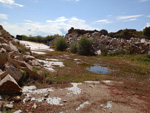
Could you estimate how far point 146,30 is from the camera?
88.8 ft

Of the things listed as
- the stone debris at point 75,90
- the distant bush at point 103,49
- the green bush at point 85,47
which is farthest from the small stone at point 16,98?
the distant bush at point 103,49

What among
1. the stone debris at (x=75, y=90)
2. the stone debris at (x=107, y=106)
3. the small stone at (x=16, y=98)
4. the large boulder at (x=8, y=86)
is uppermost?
the large boulder at (x=8, y=86)

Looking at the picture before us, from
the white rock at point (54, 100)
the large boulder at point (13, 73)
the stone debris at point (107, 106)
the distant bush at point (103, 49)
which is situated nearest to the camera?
the stone debris at point (107, 106)

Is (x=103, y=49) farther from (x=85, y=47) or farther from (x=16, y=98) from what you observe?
(x=16, y=98)

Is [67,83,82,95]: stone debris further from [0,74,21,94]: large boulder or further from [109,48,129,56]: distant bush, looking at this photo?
[109,48,129,56]: distant bush

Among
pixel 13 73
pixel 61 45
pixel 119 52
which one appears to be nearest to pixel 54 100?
pixel 13 73

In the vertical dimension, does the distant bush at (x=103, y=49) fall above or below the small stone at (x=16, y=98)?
Answer: above

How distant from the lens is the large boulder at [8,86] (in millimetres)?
3396

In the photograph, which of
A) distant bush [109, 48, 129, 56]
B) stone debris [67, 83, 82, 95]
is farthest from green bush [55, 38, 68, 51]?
stone debris [67, 83, 82, 95]

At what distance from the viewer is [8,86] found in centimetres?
350

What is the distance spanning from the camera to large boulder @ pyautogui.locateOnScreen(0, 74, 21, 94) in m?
3.40

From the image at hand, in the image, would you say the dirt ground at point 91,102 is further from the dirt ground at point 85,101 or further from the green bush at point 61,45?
the green bush at point 61,45

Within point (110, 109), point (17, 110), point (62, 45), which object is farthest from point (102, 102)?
point (62, 45)

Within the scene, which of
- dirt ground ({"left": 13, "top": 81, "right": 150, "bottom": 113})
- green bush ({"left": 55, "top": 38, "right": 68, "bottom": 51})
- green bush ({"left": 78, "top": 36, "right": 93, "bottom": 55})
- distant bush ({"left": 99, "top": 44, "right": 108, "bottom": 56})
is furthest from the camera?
green bush ({"left": 55, "top": 38, "right": 68, "bottom": 51})
